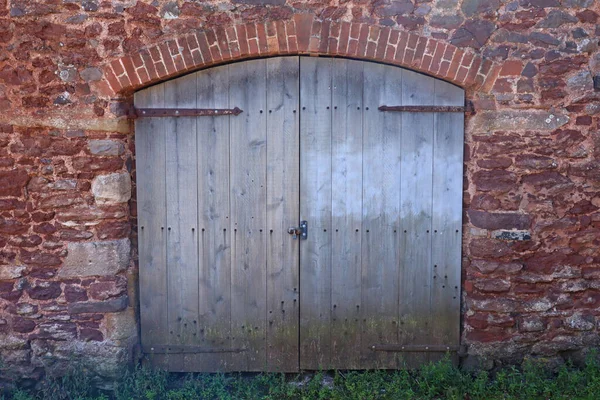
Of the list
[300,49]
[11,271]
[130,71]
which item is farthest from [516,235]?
[11,271]

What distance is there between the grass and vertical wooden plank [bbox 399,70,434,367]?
327 mm

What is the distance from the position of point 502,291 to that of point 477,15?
2.14m

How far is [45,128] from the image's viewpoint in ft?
15.5

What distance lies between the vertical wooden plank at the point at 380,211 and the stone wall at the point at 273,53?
11.3 inches

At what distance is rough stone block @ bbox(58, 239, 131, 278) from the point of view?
4.80m

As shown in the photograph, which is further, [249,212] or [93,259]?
[249,212]

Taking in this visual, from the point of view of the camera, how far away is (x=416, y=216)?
4.95 metres

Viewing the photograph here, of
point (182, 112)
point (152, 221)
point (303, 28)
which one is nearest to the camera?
point (303, 28)

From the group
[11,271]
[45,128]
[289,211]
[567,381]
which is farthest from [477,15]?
[11,271]

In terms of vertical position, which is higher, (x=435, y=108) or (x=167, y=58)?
(x=167, y=58)

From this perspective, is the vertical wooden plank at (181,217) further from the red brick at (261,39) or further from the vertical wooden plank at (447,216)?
the vertical wooden plank at (447,216)

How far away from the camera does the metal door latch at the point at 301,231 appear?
16.2 ft

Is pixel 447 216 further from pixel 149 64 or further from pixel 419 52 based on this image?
pixel 149 64

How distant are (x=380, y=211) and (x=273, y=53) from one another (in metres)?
1.51
